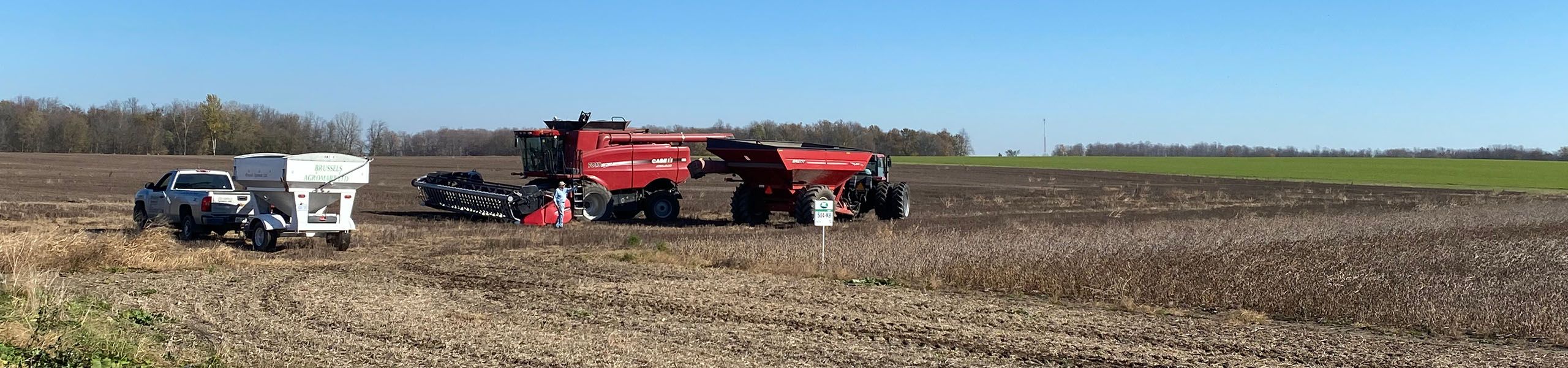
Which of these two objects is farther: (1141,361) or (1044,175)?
(1044,175)

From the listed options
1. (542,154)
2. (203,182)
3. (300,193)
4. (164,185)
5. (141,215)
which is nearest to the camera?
(300,193)

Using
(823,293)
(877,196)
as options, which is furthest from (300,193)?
(877,196)

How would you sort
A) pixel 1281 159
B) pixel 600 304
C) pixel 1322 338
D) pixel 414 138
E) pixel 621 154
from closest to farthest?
pixel 1322 338, pixel 600 304, pixel 621 154, pixel 414 138, pixel 1281 159

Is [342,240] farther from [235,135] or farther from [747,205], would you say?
[235,135]

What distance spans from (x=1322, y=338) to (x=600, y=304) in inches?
258

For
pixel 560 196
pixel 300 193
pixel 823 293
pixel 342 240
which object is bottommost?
pixel 823 293

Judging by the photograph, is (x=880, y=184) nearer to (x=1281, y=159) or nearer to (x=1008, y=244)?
(x=1008, y=244)

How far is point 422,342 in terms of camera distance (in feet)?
30.5

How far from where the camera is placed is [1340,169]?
87125mm

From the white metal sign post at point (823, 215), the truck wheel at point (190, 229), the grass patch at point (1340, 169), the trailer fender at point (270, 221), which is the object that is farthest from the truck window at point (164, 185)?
the grass patch at point (1340, 169)

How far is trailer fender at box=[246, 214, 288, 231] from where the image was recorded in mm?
17500

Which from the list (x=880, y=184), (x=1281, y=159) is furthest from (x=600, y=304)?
(x=1281, y=159)

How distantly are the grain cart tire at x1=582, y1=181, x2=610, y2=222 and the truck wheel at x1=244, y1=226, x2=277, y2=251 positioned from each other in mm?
8816

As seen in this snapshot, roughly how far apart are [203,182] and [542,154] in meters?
8.11
